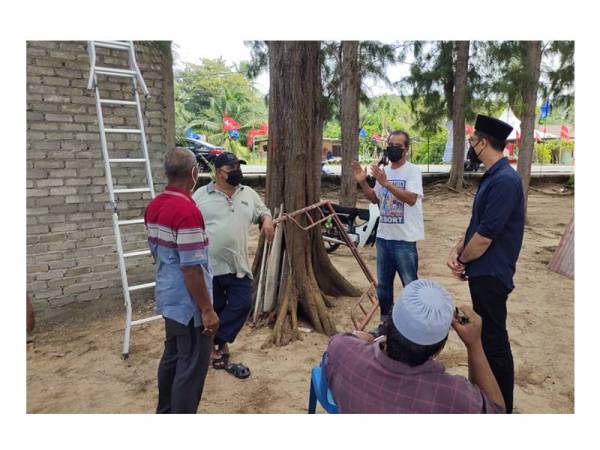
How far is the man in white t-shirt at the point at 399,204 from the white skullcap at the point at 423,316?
1.91 meters

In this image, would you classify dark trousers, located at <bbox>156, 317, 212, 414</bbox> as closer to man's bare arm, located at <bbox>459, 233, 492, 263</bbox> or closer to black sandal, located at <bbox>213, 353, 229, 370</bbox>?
black sandal, located at <bbox>213, 353, 229, 370</bbox>

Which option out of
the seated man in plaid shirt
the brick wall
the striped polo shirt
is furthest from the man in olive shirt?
the brick wall

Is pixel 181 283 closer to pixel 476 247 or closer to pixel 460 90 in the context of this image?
pixel 476 247

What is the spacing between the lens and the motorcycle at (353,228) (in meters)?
6.96

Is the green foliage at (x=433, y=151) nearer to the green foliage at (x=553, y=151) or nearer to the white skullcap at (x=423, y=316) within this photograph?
the green foliage at (x=553, y=151)

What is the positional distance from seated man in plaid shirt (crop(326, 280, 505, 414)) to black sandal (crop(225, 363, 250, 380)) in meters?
1.78

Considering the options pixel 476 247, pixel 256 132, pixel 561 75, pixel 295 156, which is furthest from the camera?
pixel 256 132

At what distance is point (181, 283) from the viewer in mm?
2297

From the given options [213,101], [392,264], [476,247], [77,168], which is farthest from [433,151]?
[476,247]

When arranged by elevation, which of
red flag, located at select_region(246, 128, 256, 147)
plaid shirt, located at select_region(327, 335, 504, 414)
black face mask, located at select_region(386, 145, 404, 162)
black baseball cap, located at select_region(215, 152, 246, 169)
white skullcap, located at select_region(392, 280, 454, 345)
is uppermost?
red flag, located at select_region(246, 128, 256, 147)

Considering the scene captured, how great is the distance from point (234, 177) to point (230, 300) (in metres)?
0.89

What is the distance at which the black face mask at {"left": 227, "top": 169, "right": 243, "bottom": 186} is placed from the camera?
118 inches

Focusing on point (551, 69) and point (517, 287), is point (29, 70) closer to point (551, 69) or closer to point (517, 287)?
point (517, 287)

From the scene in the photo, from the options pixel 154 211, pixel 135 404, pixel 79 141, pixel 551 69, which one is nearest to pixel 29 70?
pixel 79 141
